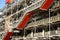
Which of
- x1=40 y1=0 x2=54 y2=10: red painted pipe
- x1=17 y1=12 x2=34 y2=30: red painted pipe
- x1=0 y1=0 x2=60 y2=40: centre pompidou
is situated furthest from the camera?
x1=17 y1=12 x2=34 y2=30: red painted pipe

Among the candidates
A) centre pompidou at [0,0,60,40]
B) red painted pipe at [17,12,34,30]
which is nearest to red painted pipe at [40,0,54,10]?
centre pompidou at [0,0,60,40]

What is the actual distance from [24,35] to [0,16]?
11.7 metres

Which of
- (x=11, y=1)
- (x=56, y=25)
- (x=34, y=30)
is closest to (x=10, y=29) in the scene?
(x=34, y=30)

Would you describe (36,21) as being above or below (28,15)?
below

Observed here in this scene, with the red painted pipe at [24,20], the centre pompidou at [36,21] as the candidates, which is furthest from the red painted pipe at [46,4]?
the red painted pipe at [24,20]

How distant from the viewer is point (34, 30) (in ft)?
80.9

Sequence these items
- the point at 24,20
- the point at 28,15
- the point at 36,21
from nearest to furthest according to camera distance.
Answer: the point at 36,21, the point at 28,15, the point at 24,20

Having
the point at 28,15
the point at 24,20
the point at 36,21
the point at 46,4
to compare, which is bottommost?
the point at 36,21

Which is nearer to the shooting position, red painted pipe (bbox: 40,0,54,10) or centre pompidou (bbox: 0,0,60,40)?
centre pompidou (bbox: 0,0,60,40)

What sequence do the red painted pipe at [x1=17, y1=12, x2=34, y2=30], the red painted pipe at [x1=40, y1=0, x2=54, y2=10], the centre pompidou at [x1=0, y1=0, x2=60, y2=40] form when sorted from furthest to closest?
the red painted pipe at [x1=17, y1=12, x2=34, y2=30] → the red painted pipe at [x1=40, y1=0, x2=54, y2=10] → the centre pompidou at [x1=0, y1=0, x2=60, y2=40]

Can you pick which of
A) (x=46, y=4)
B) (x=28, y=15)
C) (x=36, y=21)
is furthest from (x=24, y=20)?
(x=46, y=4)

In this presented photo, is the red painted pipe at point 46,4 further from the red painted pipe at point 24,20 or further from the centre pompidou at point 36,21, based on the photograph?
the red painted pipe at point 24,20

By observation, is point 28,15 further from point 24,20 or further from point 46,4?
point 46,4

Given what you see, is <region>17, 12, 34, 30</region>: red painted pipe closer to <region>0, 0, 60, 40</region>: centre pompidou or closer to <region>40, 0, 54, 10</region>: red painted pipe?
<region>0, 0, 60, 40</region>: centre pompidou
